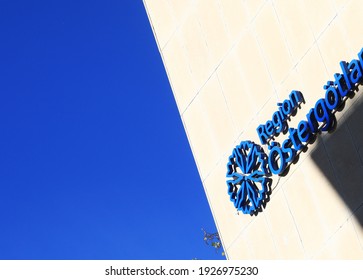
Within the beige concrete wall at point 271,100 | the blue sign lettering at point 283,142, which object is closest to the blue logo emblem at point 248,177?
the blue sign lettering at point 283,142

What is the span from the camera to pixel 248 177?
2552 centimetres

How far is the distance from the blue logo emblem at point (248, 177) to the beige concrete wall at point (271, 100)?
0.28 metres

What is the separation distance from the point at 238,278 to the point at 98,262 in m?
2.33

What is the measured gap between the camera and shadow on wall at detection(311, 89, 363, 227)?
2173 cm

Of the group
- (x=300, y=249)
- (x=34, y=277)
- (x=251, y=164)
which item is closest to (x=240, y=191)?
(x=251, y=164)

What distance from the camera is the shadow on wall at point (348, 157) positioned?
71.3ft

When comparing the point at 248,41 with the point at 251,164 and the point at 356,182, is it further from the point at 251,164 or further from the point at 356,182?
the point at 356,182

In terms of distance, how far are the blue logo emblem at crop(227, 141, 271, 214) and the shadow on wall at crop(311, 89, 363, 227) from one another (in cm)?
241

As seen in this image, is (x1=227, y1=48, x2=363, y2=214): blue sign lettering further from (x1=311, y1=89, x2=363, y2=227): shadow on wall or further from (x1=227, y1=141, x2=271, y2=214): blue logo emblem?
(x1=311, y1=89, x2=363, y2=227): shadow on wall

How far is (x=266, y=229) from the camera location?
81.7ft

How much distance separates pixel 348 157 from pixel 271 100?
10.8 feet

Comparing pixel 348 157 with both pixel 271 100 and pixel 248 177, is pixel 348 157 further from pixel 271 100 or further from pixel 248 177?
pixel 248 177

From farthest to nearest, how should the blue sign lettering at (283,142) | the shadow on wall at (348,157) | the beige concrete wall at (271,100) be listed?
the beige concrete wall at (271,100), the blue sign lettering at (283,142), the shadow on wall at (348,157)

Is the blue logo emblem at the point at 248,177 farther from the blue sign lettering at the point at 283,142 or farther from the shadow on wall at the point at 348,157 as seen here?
the shadow on wall at the point at 348,157
